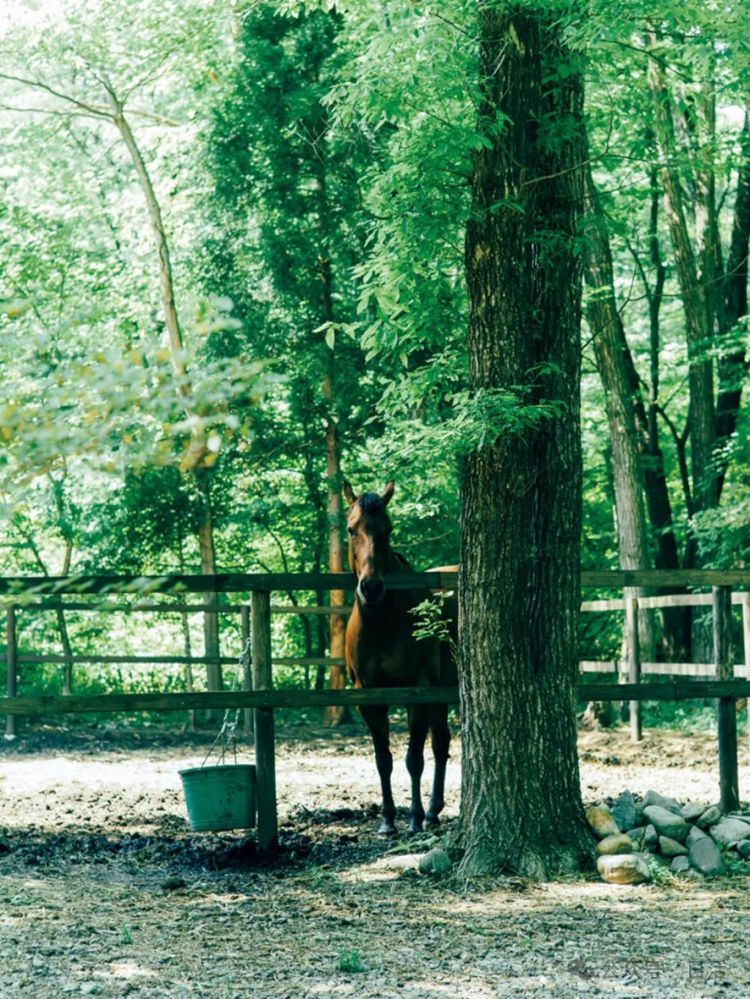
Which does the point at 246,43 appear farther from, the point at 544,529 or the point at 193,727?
the point at 544,529

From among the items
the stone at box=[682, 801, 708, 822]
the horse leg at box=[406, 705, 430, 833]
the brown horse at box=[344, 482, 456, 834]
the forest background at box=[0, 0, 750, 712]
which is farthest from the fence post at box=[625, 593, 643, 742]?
the stone at box=[682, 801, 708, 822]

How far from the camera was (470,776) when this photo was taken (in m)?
7.03

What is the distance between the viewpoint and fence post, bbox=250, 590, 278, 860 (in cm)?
796

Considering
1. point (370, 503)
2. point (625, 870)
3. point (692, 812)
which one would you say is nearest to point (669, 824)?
point (692, 812)

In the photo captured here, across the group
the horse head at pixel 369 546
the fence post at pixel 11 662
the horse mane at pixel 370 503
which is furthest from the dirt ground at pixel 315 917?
the fence post at pixel 11 662

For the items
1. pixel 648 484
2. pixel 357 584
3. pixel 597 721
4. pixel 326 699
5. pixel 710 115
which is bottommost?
pixel 597 721

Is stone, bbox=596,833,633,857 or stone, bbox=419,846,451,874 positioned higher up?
stone, bbox=596,833,633,857

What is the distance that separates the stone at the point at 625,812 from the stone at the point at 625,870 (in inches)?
27.3

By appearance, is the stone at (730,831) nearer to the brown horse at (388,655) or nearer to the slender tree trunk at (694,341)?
the brown horse at (388,655)

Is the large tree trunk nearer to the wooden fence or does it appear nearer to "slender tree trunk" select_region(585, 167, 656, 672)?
the wooden fence

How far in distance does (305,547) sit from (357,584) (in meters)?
13.8

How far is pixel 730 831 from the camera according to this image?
294 inches

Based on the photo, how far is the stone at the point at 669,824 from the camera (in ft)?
24.0

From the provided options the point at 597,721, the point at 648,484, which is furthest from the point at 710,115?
the point at 597,721
